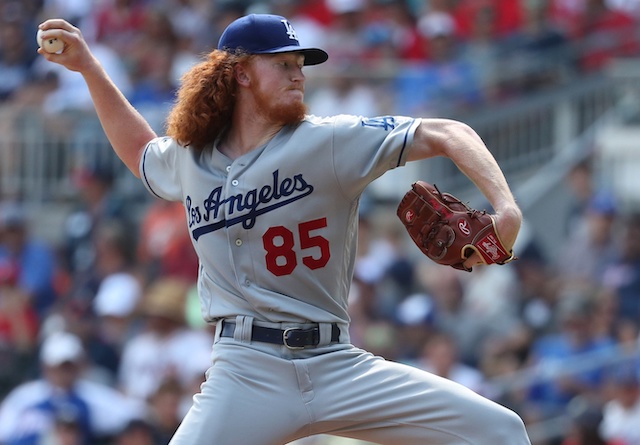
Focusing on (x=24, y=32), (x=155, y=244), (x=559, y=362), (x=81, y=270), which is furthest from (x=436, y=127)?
(x=24, y=32)

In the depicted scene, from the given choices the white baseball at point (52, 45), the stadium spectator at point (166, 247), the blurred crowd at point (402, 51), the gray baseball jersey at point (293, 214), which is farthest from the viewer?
the blurred crowd at point (402, 51)

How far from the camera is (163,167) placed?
182 inches

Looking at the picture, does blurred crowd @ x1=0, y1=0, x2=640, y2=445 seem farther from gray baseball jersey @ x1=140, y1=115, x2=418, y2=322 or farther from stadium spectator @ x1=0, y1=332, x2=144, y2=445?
gray baseball jersey @ x1=140, y1=115, x2=418, y2=322

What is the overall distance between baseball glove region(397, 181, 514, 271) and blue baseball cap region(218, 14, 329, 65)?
645 millimetres

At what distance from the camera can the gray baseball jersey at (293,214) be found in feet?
13.9

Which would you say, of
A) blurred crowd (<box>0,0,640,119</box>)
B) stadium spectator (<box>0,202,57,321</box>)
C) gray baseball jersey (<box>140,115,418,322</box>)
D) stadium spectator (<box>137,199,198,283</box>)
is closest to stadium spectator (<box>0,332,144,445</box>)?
stadium spectator (<box>137,199,198,283</box>)

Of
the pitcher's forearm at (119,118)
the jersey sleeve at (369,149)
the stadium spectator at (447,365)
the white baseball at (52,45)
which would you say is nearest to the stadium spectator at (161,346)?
the stadium spectator at (447,365)

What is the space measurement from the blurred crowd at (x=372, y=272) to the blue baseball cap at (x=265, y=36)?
3018mm

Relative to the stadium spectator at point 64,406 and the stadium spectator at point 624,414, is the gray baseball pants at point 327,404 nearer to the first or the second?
the stadium spectator at point 624,414

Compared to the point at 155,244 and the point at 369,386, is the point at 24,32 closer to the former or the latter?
the point at 155,244

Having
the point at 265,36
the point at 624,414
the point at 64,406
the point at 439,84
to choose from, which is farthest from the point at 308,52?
the point at 439,84

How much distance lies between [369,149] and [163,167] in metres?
0.84

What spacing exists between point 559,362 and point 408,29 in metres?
4.14

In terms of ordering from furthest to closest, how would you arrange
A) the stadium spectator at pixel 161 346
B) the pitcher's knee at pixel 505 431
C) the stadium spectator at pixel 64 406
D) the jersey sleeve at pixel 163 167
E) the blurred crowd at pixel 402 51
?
1. the blurred crowd at pixel 402 51
2. the stadium spectator at pixel 161 346
3. the stadium spectator at pixel 64 406
4. the jersey sleeve at pixel 163 167
5. the pitcher's knee at pixel 505 431
